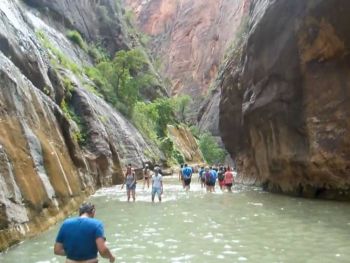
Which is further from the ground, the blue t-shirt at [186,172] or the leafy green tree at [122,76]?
the leafy green tree at [122,76]

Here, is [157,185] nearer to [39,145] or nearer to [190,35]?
[39,145]

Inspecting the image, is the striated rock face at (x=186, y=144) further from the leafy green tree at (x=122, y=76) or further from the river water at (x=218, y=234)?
the river water at (x=218, y=234)

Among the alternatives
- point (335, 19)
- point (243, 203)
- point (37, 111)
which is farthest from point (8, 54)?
point (335, 19)

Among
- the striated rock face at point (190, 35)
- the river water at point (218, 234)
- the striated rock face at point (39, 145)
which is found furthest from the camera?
the striated rock face at point (190, 35)

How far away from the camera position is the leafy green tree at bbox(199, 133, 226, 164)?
68.1 m

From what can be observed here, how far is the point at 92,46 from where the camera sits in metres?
48.3

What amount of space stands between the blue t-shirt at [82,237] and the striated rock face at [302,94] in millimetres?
15276

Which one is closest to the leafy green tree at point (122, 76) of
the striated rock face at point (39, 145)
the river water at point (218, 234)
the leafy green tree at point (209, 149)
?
the striated rock face at point (39, 145)

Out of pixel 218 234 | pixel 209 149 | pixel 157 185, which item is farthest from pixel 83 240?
pixel 209 149

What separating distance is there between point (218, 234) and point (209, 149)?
5689cm

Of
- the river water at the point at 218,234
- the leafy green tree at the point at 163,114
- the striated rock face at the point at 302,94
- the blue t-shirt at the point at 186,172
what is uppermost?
the leafy green tree at the point at 163,114

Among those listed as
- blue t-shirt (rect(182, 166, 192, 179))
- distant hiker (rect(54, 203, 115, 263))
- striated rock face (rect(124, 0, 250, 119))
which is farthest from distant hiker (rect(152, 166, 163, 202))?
striated rock face (rect(124, 0, 250, 119))

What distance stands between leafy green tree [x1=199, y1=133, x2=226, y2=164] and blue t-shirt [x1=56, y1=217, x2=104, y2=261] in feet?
205

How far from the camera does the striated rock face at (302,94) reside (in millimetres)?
19188
